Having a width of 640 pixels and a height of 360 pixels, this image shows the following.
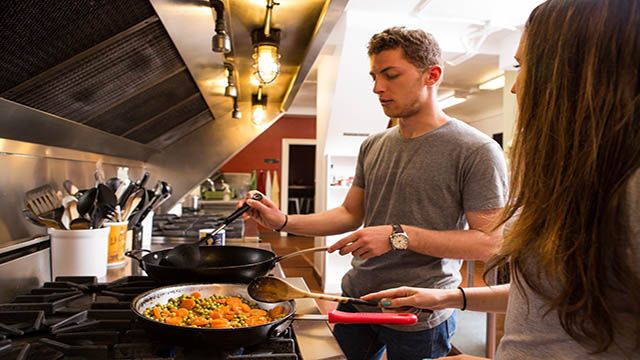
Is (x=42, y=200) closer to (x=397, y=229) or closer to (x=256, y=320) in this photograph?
(x=256, y=320)

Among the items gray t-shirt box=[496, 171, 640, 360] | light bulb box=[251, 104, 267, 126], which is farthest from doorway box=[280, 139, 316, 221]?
gray t-shirt box=[496, 171, 640, 360]

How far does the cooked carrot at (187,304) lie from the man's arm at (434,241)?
1.40 feet

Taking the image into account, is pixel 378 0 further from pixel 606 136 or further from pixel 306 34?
pixel 606 136

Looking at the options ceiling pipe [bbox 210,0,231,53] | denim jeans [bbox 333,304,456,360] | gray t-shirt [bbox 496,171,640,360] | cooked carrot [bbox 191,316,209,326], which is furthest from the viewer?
denim jeans [bbox 333,304,456,360]

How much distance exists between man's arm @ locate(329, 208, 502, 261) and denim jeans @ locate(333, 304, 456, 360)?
0.87 feet

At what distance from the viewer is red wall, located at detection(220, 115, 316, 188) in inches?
392

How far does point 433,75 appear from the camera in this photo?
156 centimetres

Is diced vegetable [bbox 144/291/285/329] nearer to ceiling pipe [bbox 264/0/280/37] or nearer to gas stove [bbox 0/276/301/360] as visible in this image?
gas stove [bbox 0/276/301/360]

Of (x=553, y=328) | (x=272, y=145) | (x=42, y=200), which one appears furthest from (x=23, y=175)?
(x=272, y=145)

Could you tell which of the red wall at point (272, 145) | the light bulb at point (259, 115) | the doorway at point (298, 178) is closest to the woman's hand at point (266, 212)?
the light bulb at point (259, 115)

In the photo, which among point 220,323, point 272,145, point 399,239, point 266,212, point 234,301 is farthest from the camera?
point 272,145

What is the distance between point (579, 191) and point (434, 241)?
80 centimetres

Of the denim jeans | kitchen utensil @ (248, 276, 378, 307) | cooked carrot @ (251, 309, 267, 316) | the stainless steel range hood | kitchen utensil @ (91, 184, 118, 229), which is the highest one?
the stainless steel range hood

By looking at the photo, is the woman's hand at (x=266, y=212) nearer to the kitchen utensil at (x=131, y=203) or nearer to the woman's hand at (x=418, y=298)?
the kitchen utensil at (x=131, y=203)
